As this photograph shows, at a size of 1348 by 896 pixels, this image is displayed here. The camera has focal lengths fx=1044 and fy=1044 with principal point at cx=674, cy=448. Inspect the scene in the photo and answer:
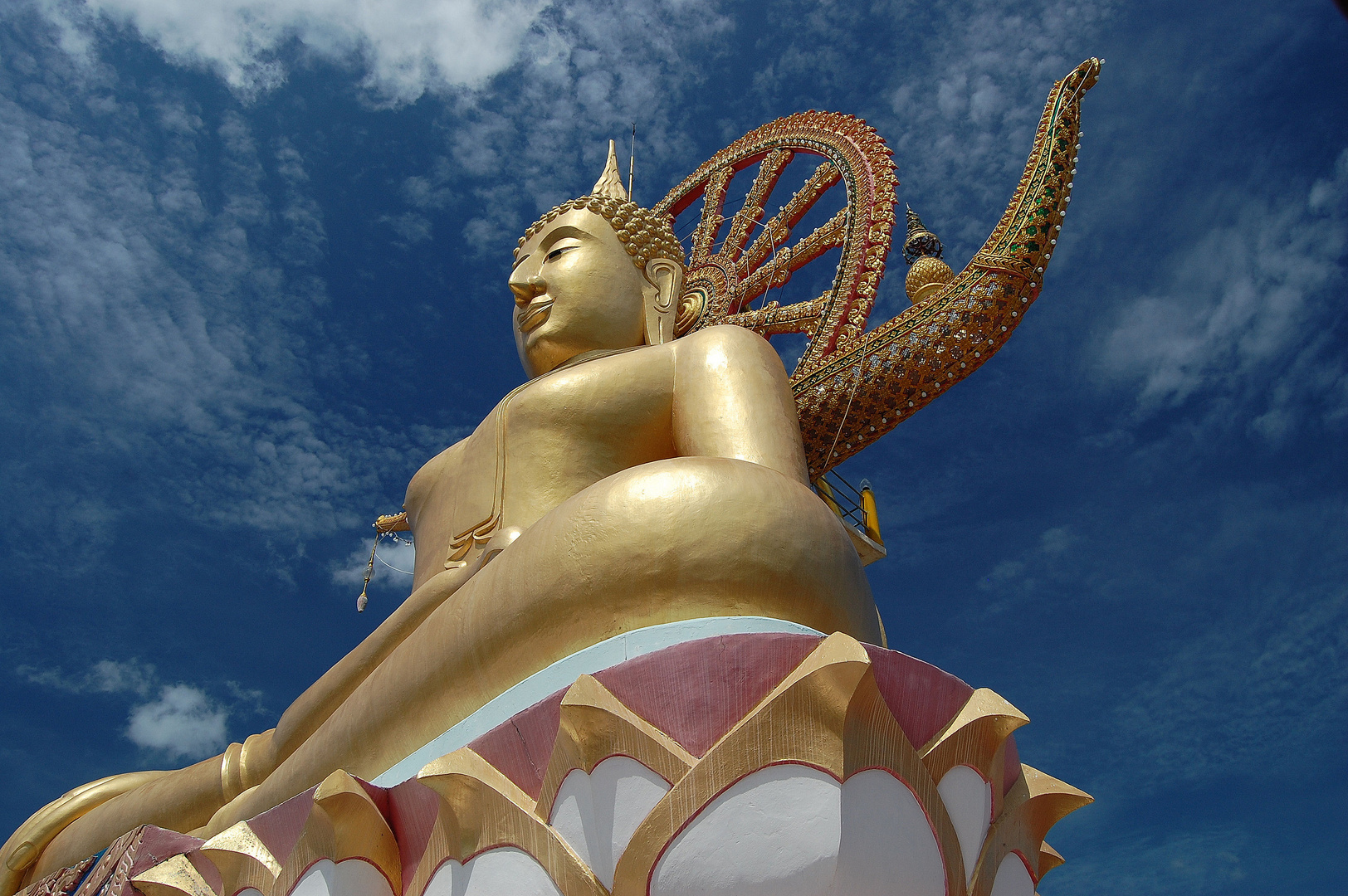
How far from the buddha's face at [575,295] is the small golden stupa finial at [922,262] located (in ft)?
6.72

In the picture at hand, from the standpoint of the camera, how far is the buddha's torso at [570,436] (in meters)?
5.15

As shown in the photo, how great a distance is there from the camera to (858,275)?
664cm

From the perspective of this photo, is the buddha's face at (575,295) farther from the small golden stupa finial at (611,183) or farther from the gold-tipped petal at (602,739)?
the gold-tipped petal at (602,739)

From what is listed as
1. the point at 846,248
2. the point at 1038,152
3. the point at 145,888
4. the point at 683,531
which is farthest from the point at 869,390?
the point at 145,888

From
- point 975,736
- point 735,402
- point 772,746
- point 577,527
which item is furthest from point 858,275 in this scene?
point 772,746

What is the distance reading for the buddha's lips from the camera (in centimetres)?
606

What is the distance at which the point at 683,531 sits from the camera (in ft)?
11.4

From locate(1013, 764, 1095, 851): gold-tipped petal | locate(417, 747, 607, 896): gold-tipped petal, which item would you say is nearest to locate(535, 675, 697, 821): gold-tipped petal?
locate(417, 747, 607, 896): gold-tipped petal

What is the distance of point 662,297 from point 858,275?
128 centimetres

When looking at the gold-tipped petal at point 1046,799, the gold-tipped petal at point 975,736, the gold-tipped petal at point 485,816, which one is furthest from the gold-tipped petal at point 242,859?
the gold-tipped petal at point 1046,799

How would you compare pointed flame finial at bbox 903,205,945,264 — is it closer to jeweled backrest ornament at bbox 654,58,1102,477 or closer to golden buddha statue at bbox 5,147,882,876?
jeweled backrest ornament at bbox 654,58,1102,477

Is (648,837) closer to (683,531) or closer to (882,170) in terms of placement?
(683,531)

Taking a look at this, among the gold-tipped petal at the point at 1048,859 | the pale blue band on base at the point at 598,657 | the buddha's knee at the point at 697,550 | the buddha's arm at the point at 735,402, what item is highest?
the buddha's arm at the point at 735,402

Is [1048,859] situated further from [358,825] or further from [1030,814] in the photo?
[358,825]
